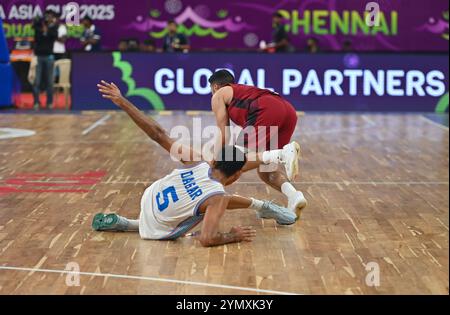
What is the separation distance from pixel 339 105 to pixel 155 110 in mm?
3860

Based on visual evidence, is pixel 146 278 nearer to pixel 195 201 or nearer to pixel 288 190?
pixel 195 201

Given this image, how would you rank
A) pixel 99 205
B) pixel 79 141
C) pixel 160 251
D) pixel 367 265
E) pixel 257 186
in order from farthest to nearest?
pixel 79 141 → pixel 257 186 → pixel 99 205 → pixel 160 251 → pixel 367 265

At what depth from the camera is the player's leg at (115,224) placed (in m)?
8.40

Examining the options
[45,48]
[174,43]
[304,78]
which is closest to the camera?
[304,78]

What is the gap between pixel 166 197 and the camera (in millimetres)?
7891

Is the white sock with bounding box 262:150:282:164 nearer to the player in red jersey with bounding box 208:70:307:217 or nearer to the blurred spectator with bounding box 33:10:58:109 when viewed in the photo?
the player in red jersey with bounding box 208:70:307:217

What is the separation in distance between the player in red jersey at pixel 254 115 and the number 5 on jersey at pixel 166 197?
5.24 feet

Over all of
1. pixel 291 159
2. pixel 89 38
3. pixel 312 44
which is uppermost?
pixel 89 38

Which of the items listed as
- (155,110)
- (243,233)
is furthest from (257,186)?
(155,110)

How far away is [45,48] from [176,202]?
587 inches

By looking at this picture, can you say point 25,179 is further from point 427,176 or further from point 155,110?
point 155,110

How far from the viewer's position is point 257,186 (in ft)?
37.2

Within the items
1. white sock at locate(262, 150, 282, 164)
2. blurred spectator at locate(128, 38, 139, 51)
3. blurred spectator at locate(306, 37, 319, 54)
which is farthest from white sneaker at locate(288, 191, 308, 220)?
blurred spectator at locate(306, 37, 319, 54)

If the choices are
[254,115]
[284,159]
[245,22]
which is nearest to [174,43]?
[245,22]
